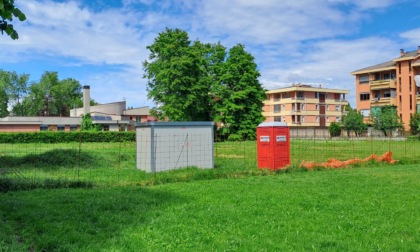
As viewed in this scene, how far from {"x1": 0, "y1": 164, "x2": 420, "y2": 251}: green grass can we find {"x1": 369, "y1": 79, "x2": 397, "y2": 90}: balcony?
59.4 meters

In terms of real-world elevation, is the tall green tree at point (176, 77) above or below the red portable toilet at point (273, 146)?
above

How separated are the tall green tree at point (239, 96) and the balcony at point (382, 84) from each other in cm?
2264

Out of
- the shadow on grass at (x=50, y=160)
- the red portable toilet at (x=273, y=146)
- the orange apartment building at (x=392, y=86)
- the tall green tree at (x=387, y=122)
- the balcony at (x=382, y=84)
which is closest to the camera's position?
the red portable toilet at (x=273, y=146)

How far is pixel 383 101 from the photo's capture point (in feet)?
215

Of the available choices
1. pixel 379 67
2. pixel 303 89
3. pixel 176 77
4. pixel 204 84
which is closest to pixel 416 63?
pixel 379 67

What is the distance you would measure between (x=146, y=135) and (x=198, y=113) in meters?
39.0

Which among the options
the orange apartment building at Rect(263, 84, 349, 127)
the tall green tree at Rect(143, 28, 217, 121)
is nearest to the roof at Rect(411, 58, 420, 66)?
the orange apartment building at Rect(263, 84, 349, 127)

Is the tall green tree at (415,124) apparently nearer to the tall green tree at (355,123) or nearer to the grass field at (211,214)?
the tall green tree at (355,123)

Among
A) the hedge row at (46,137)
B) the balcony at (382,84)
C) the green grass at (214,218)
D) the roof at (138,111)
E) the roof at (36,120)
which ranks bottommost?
the green grass at (214,218)

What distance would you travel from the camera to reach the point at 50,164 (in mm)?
16094

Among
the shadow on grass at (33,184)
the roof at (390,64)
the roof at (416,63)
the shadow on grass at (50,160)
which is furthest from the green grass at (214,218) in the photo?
the roof at (390,64)

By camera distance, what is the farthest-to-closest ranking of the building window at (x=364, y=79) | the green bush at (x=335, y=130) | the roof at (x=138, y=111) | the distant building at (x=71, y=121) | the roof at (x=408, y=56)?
the roof at (x=138, y=111) < the building window at (x=364, y=79) < the distant building at (x=71, y=121) < the green bush at (x=335, y=130) < the roof at (x=408, y=56)

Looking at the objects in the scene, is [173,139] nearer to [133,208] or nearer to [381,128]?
[133,208]

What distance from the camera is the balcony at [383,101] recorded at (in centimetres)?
6412
